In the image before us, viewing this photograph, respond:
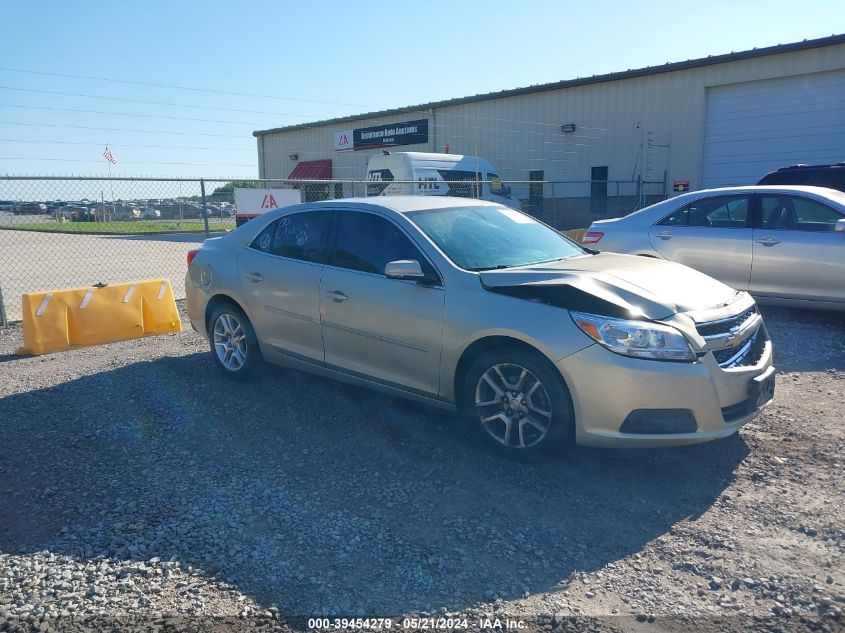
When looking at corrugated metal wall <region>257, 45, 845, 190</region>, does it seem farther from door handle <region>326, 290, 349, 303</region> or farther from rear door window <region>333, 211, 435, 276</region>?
door handle <region>326, 290, 349, 303</region>

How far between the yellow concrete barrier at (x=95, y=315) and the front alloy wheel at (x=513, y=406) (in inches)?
216

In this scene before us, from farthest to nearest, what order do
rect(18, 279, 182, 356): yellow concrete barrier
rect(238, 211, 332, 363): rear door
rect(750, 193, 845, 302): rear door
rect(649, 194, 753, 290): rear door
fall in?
1. rect(649, 194, 753, 290): rear door
2. rect(18, 279, 182, 356): yellow concrete barrier
3. rect(750, 193, 845, 302): rear door
4. rect(238, 211, 332, 363): rear door

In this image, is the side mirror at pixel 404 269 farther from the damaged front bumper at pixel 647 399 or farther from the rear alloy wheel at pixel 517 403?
the damaged front bumper at pixel 647 399

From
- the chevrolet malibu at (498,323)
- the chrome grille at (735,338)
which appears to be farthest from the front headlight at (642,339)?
the chrome grille at (735,338)

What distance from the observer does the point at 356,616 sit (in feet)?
9.37

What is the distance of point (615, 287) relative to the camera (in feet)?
13.6

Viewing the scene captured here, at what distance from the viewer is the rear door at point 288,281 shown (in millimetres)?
5359

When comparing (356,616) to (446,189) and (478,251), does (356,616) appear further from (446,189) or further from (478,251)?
(446,189)

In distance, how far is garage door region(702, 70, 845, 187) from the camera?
17.3 meters

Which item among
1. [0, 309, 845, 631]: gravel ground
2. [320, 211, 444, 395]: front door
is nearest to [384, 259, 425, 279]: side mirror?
[320, 211, 444, 395]: front door

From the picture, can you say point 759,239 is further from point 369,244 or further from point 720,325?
point 369,244

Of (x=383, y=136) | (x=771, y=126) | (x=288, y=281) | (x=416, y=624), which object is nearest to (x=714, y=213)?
(x=288, y=281)

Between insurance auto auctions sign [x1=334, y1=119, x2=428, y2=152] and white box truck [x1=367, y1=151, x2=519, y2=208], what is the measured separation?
893cm

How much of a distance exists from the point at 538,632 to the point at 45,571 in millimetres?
2287
